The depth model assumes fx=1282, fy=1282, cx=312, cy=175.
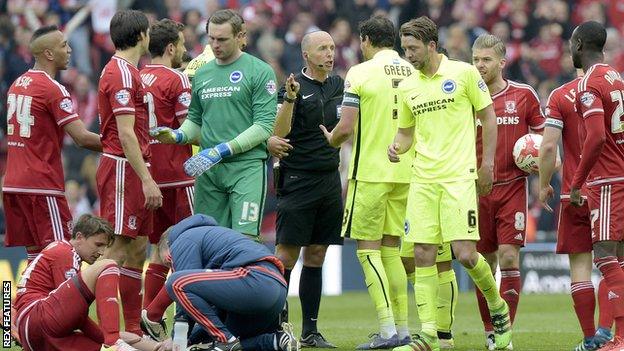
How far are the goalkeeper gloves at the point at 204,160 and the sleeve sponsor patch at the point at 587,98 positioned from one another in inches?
116

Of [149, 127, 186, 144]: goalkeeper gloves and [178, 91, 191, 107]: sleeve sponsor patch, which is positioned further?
[178, 91, 191, 107]: sleeve sponsor patch

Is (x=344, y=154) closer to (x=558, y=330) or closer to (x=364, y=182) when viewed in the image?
(x=558, y=330)

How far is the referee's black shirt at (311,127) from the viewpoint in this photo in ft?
39.0

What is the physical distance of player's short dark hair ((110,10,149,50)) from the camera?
36.0ft

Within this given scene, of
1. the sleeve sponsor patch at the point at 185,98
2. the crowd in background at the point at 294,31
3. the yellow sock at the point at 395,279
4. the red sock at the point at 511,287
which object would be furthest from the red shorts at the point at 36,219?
the crowd in background at the point at 294,31

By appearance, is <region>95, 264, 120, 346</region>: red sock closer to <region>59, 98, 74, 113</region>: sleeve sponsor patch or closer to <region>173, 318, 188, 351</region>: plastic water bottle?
<region>173, 318, 188, 351</region>: plastic water bottle

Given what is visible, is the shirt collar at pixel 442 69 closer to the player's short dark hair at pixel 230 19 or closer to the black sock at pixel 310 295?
the player's short dark hair at pixel 230 19

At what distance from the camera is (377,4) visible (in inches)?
982

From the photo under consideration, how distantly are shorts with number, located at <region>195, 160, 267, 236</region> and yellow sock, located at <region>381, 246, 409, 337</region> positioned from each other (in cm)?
138

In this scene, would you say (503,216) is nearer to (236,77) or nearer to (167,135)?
(236,77)

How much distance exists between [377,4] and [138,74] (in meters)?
14.4

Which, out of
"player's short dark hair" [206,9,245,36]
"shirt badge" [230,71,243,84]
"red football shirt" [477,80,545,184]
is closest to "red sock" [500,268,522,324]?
"red football shirt" [477,80,545,184]

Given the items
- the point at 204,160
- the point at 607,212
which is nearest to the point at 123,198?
the point at 204,160

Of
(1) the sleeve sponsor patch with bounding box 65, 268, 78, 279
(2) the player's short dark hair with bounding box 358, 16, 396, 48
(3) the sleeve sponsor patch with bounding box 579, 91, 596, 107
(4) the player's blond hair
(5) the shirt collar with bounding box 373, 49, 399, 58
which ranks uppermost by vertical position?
(2) the player's short dark hair with bounding box 358, 16, 396, 48
